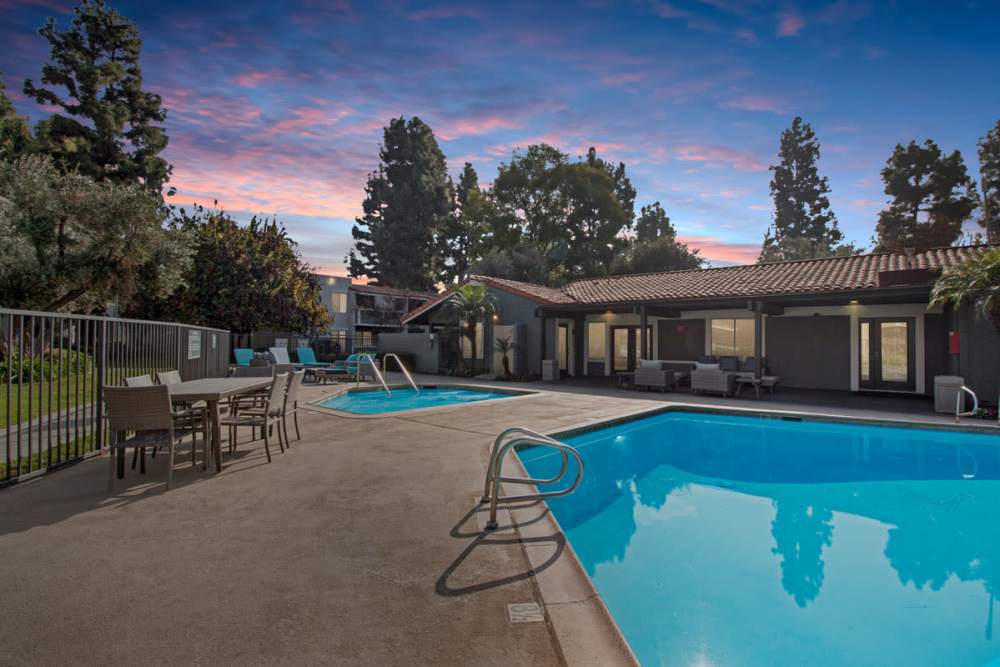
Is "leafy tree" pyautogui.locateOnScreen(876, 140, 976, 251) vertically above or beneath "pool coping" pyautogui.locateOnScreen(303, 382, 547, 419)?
above

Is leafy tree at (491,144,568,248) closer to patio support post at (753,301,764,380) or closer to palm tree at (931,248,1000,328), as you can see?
patio support post at (753,301,764,380)

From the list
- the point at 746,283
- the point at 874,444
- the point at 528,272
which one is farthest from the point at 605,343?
the point at 528,272

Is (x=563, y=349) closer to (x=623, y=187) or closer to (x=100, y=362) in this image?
(x=100, y=362)

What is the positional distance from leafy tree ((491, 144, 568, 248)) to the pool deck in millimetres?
36500

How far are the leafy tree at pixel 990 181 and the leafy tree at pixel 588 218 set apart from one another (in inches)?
915

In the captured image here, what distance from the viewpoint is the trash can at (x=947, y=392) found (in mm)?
10500

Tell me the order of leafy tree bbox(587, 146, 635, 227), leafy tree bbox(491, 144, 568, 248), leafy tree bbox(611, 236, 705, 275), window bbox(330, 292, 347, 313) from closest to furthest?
window bbox(330, 292, 347, 313)
leafy tree bbox(611, 236, 705, 275)
leafy tree bbox(491, 144, 568, 248)
leafy tree bbox(587, 146, 635, 227)

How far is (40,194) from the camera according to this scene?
13.8 m

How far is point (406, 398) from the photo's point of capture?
1475cm

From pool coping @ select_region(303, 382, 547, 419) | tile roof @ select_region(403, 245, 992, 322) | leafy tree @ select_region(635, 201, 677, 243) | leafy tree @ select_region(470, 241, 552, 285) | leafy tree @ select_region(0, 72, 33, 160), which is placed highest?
leafy tree @ select_region(635, 201, 677, 243)

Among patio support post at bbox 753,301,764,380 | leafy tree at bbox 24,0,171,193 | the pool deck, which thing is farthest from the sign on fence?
leafy tree at bbox 24,0,171,193

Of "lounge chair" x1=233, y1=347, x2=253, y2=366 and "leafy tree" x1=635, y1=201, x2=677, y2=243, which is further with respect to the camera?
"leafy tree" x1=635, y1=201, x2=677, y2=243

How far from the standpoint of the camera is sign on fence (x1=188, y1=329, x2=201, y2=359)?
→ 8930mm

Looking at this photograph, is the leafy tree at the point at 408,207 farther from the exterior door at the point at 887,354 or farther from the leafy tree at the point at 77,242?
the exterior door at the point at 887,354
